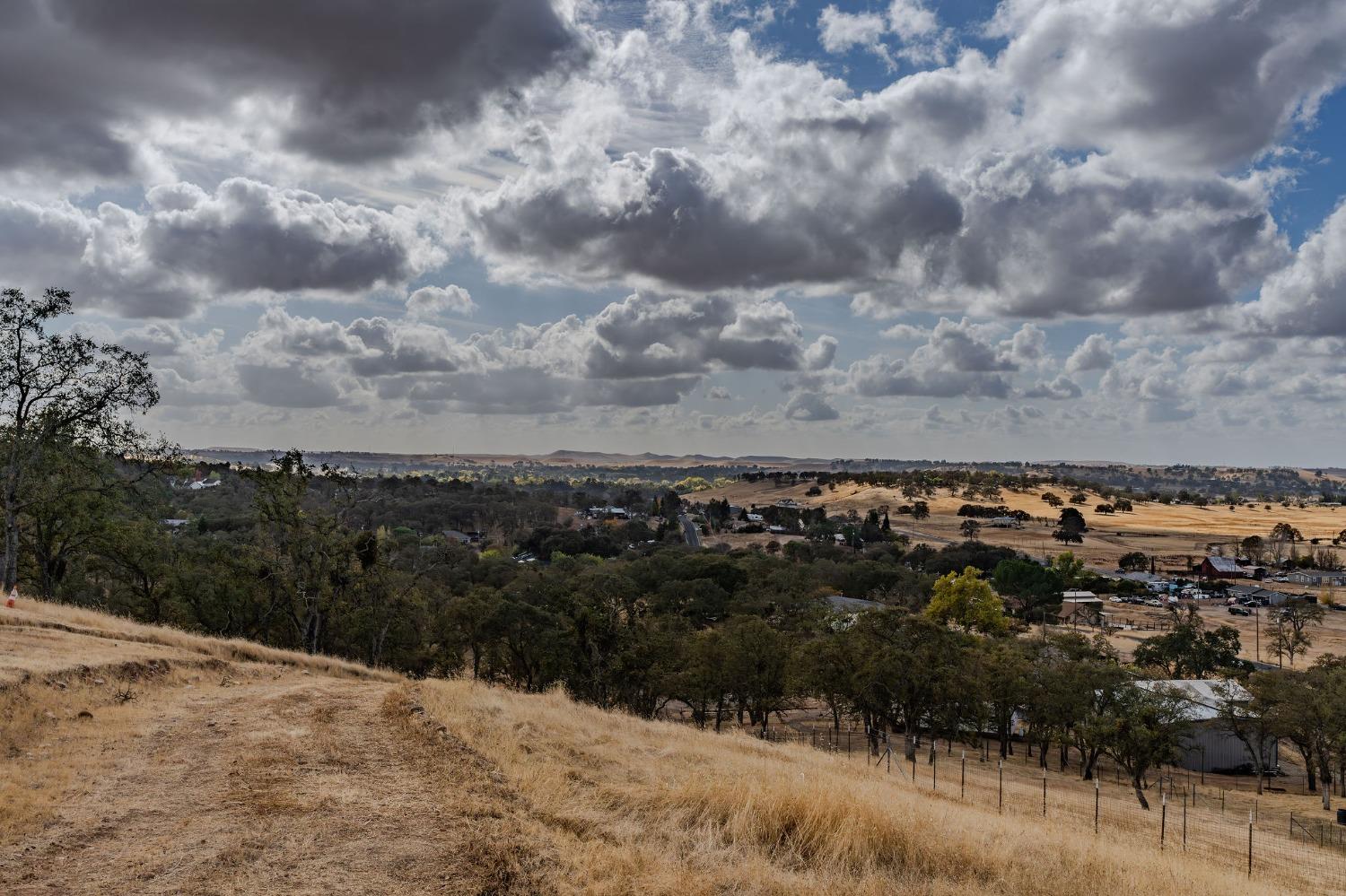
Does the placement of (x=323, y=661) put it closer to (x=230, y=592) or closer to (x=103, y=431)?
(x=103, y=431)

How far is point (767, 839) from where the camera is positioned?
409 inches

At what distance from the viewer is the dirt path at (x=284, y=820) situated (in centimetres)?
829

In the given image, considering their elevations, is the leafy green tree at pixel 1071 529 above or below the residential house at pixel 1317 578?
above

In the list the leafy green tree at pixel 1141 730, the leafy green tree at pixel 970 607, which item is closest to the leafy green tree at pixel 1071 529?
the leafy green tree at pixel 970 607

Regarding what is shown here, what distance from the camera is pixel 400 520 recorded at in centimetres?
15750

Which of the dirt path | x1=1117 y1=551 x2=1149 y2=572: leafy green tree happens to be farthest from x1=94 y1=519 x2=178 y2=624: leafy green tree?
x1=1117 y1=551 x2=1149 y2=572: leafy green tree

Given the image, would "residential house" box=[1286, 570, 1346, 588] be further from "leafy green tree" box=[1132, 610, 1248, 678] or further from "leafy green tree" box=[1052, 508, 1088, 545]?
"leafy green tree" box=[1132, 610, 1248, 678]

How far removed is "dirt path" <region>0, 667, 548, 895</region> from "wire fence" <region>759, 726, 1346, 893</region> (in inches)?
619

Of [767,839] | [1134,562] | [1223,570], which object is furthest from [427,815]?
[1223,570]

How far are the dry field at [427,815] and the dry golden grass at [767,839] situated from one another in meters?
0.04

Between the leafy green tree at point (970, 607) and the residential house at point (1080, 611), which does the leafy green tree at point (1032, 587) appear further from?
the leafy green tree at point (970, 607)

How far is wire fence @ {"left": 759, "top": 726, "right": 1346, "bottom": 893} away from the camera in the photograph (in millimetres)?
23953

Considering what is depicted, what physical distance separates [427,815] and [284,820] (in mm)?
1617

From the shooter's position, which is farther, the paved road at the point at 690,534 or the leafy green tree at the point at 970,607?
the paved road at the point at 690,534
